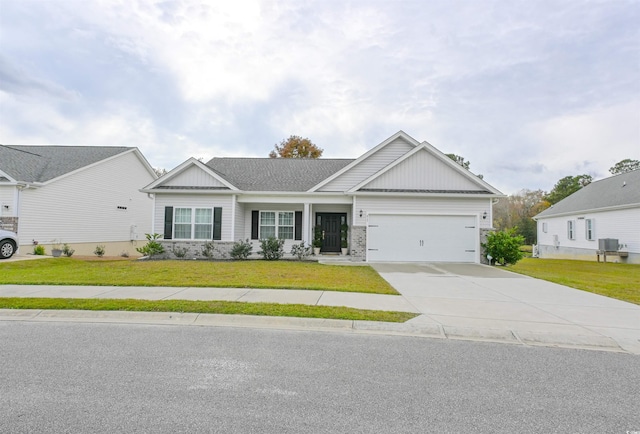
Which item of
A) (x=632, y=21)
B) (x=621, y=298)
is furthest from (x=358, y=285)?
(x=632, y=21)

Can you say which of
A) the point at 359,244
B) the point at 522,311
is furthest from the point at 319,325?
the point at 359,244

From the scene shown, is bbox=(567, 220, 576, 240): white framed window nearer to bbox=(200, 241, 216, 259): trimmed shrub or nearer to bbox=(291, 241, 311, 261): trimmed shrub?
bbox=(291, 241, 311, 261): trimmed shrub

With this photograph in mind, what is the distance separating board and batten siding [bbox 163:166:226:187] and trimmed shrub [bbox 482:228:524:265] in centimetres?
1327

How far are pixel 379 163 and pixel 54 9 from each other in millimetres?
14282

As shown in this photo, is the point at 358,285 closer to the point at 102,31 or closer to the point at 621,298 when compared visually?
the point at 621,298

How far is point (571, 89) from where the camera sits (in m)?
16.7

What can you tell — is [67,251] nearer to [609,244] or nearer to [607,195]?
[609,244]

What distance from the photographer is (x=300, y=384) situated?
3.57 m

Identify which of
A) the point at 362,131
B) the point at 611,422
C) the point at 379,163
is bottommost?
the point at 611,422

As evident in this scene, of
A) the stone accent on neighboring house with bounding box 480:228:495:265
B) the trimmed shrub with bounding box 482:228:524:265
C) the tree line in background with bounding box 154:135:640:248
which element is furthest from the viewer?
the tree line in background with bounding box 154:135:640:248

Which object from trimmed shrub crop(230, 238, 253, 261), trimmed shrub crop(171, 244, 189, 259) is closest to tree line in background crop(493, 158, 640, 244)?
trimmed shrub crop(230, 238, 253, 261)

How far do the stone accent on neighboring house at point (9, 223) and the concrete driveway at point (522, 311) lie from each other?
1755 cm

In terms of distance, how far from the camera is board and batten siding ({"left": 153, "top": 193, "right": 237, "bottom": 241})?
16578mm

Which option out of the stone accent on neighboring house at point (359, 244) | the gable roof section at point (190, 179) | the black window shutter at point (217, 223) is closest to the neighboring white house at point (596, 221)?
the stone accent on neighboring house at point (359, 244)
